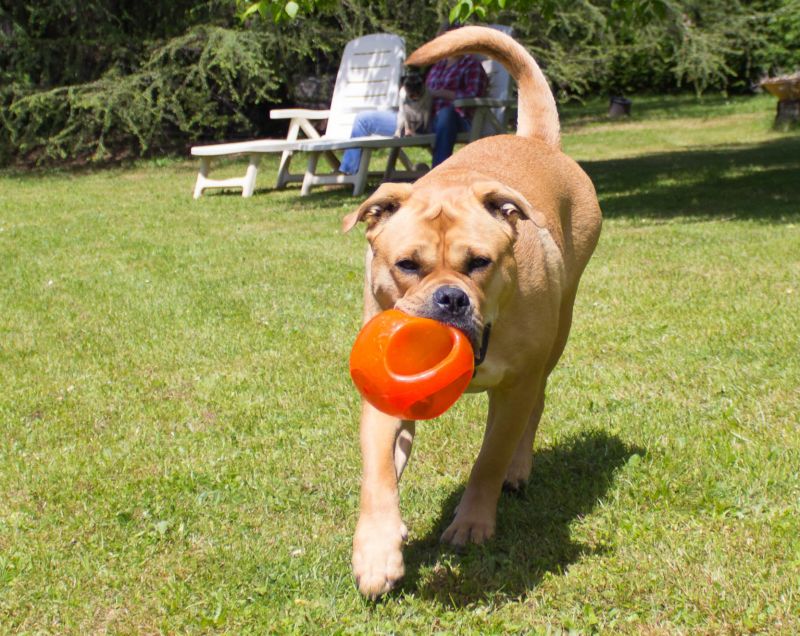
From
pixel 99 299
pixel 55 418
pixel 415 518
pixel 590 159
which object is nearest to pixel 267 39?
pixel 590 159

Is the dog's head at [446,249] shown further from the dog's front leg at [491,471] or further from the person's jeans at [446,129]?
the person's jeans at [446,129]

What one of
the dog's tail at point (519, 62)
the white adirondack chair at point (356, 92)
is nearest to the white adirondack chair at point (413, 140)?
the white adirondack chair at point (356, 92)

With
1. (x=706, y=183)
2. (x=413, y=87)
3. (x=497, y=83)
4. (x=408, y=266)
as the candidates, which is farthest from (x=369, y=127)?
(x=408, y=266)

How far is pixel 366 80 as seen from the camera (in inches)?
591

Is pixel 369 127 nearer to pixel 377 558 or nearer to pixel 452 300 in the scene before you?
pixel 452 300

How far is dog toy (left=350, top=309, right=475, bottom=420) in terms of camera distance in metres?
2.96

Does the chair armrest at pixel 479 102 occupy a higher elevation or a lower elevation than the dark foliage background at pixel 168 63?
higher

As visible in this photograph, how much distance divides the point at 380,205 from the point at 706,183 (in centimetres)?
1015

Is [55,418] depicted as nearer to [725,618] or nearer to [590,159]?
[725,618]

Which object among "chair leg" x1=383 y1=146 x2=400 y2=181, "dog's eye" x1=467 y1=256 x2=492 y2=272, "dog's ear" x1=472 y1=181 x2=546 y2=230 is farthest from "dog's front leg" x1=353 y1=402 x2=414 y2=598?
"chair leg" x1=383 y1=146 x2=400 y2=181

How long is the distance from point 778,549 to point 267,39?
16614 millimetres

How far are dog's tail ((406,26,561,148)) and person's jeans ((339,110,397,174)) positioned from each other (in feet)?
30.3

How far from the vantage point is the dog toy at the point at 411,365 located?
296 cm

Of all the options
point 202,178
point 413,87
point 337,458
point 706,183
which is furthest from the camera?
point 202,178
